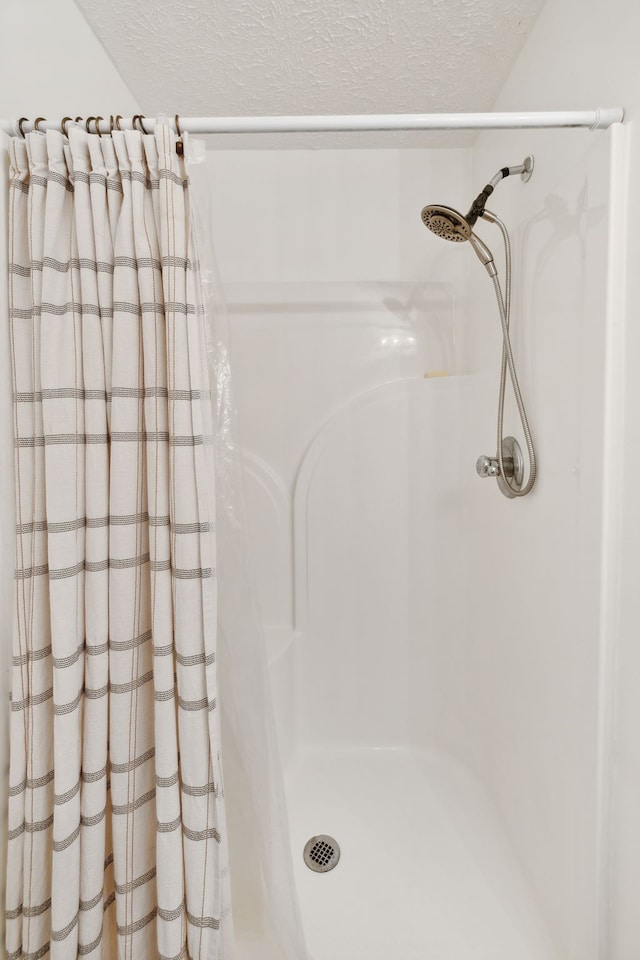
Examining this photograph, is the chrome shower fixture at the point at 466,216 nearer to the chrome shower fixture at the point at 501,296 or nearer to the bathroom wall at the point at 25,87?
the chrome shower fixture at the point at 501,296

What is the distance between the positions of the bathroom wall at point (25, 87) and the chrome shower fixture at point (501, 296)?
0.80m

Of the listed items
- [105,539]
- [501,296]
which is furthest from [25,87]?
[501,296]

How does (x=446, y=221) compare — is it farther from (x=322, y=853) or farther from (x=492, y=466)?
(x=322, y=853)

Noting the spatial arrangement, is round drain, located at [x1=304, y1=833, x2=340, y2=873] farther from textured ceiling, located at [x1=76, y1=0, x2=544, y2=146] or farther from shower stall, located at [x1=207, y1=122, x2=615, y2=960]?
textured ceiling, located at [x1=76, y1=0, x2=544, y2=146]

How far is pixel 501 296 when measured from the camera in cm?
118

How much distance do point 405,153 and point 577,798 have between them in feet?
6.09

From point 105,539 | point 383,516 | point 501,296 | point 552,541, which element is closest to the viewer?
point 105,539

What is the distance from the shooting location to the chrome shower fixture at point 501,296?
108cm

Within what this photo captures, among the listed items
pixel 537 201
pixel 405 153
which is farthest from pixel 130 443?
pixel 405 153

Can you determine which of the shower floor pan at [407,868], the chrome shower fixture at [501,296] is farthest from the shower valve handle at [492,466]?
the shower floor pan at [407,868]

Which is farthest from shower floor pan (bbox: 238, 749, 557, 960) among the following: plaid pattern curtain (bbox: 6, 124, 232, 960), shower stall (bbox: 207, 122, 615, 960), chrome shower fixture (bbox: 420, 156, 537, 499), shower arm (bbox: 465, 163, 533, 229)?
shower arm (bbox: 465, 163, 533, 229)

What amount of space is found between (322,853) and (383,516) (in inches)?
38.2

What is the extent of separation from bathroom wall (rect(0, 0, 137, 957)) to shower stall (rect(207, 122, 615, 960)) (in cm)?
57

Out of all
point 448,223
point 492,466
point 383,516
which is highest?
point 448,223
